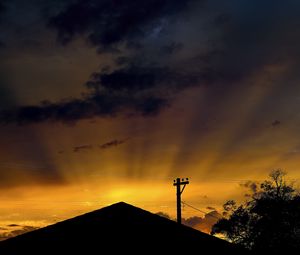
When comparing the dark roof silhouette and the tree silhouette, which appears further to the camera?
the tree silhouette

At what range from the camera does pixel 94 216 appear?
548 inches

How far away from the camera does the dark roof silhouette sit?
12617 millimetres

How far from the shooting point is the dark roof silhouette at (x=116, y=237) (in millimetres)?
12617

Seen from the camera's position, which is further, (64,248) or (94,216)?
(94,216)

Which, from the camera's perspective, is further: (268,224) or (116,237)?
(268,224)

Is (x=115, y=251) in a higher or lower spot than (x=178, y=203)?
lower

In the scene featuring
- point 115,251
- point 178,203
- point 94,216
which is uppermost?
point 178,203

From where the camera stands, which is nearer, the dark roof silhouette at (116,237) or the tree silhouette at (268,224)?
the dark roof silhouette at (116,237)

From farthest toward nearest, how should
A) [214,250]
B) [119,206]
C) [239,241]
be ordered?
[239,241]
[119,206]
[214,250]

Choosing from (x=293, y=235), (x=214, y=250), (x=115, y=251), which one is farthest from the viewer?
(x=293, y=235)

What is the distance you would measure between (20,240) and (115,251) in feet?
10.4

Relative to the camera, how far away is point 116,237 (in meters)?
12.9

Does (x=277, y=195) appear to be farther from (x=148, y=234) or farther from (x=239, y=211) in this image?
(x=148, y=234)

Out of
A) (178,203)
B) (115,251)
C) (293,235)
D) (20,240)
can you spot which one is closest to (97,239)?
(115,251)
